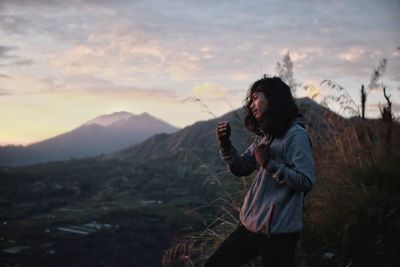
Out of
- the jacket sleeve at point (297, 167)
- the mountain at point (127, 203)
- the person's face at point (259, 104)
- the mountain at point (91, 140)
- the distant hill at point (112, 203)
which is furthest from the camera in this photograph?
the mountain at point (91, 140)

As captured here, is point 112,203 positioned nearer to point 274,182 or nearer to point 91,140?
point 274,182

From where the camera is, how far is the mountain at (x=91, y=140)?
68625 millimetres

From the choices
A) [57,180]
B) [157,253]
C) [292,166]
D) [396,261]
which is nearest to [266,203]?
[292,166]

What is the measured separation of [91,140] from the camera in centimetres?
8356

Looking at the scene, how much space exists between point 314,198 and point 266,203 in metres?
2.39

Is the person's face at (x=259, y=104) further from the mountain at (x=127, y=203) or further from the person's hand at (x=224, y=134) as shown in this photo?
the mountain at (x=127, y=203)

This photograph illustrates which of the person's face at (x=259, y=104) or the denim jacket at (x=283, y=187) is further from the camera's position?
the person's face at (x=259, y=104)

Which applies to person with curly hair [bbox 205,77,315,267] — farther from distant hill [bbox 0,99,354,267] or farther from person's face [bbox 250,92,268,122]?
distant hill [bbox 0,99,354,267]

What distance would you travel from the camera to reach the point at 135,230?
47.5 ft

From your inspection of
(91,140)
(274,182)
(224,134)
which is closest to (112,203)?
(224,134)

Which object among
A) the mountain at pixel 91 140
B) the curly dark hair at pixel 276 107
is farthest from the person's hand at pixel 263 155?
the mountain at pixel 91 140

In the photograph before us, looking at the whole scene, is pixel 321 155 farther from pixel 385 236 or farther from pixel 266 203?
pixel 266 203

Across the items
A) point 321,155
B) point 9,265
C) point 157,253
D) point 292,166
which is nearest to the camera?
point 292,166

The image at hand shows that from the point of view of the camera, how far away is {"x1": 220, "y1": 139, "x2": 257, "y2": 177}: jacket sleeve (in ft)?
7.64
